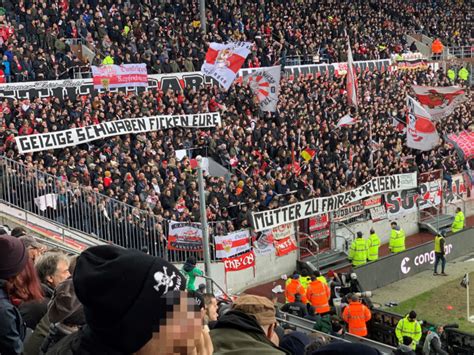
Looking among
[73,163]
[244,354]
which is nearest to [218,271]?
[73,163]

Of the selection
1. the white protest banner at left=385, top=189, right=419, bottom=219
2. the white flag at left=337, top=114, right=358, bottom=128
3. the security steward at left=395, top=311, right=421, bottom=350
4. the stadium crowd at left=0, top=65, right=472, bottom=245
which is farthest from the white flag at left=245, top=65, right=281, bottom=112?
the security steward at left=395, top=311, right=421, bottom=350

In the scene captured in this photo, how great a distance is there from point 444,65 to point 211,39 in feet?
57.4

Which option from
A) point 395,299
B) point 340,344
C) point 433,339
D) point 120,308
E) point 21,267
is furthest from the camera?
point 395,299

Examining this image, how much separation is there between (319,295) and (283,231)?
5.60m

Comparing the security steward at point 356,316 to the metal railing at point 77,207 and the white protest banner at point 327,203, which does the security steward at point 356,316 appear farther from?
the white protest banner at point 327,203

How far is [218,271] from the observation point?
21062 mm

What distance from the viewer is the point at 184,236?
66.7 ft

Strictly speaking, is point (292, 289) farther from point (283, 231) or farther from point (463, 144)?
point (463, 144)

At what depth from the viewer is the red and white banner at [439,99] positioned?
28.6 metres

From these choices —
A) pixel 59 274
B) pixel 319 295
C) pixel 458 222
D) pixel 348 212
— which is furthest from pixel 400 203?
pixel 59 274

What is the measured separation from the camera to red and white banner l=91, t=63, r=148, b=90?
2467cm

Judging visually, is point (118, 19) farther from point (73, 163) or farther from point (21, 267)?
point (21, 267)

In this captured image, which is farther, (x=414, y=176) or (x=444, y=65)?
(x=444, y=65)

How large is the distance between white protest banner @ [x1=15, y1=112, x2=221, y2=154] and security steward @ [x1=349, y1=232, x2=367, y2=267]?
22.8ft
